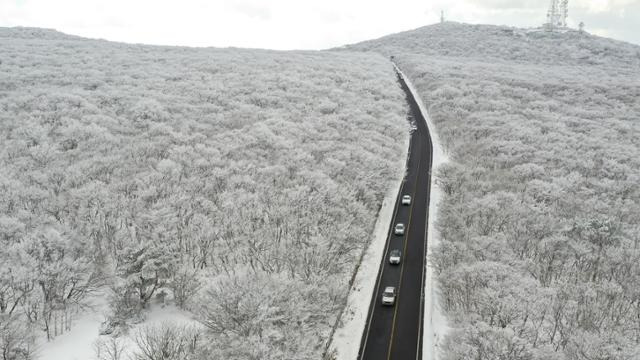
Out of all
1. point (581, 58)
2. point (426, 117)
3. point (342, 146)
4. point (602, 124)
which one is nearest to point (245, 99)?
point (342, 146)

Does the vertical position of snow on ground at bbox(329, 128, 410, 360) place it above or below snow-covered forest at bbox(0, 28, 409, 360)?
below

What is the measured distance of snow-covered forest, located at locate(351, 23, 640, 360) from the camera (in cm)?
2819

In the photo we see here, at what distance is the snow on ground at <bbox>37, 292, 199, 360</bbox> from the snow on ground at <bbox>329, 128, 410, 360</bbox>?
11.6 m

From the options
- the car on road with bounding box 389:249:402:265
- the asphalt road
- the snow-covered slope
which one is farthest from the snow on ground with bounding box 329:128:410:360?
the snow-covered slope

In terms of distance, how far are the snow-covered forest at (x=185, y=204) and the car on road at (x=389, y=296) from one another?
3.69 meters

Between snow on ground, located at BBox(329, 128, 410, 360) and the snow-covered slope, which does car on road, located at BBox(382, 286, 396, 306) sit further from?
the snow-covered slope

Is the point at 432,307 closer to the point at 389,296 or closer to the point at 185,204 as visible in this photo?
the point at 389,296

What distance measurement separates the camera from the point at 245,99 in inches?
3246

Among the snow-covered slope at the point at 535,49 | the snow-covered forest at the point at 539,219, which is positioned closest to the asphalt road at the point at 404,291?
the snow-covered forest at the point at 539,219

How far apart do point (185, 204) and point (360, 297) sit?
777 inches

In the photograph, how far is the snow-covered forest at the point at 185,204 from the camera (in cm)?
2739

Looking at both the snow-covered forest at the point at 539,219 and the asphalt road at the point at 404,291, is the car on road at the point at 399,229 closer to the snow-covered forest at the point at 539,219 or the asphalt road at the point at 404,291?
the asphalt road at the point at 404,291

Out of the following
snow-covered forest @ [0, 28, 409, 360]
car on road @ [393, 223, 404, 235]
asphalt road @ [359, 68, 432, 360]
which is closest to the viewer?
snow-covered forest @ [0, 28, 409, 360]

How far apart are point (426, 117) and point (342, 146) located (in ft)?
130
